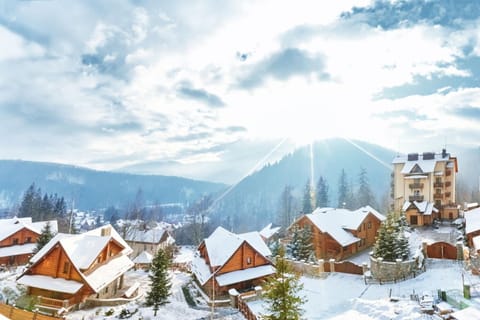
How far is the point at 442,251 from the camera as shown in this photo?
25.3 meters

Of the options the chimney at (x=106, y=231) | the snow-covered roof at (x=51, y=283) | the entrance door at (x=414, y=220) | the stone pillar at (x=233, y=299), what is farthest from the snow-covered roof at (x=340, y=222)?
the snow-covered roof at (x=51, y=283)

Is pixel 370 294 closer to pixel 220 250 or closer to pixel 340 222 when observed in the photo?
pixel 220 250

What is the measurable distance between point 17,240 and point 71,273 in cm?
2412

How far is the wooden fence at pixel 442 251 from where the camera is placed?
24764mm

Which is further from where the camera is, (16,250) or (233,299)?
(16,250)

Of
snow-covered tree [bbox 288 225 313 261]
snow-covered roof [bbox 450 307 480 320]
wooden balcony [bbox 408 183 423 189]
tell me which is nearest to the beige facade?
wooden balcony [bbox 408 183 423 189]

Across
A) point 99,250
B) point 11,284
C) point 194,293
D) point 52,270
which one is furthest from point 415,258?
point 11,284

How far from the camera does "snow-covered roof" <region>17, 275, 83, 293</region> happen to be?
69.1 feet

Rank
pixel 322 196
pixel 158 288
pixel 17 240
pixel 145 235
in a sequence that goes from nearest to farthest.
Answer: pixel 158 288, pixel 17 240, pixel 145 235, pixel 322 196

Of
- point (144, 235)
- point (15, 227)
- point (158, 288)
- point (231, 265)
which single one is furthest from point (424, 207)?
point (15, 227)

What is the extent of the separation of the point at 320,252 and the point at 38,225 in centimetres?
3854

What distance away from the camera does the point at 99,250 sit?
78.3 ft

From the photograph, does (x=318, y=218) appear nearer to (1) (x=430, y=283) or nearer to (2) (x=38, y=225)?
(1) (x=430, y=283)

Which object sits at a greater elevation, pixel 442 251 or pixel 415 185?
pixel 415 185
